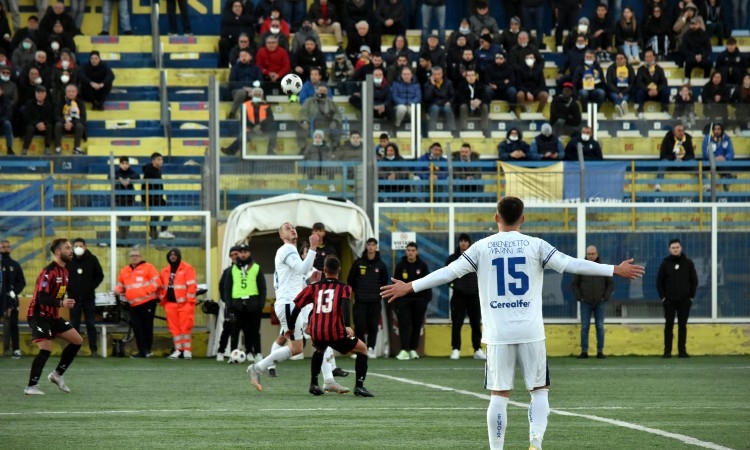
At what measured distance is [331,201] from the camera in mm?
22891

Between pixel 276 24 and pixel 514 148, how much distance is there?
6.22m

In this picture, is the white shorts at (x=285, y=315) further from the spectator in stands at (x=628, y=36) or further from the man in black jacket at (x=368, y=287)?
the spectator in stands at (x=628, y=36)

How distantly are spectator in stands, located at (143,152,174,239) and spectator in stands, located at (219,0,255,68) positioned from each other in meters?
Result: 5.73

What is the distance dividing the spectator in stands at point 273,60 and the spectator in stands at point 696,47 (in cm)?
867

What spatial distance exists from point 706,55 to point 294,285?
51.2 feet

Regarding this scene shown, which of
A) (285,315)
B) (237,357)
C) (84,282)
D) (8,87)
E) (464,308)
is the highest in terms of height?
(8,87)

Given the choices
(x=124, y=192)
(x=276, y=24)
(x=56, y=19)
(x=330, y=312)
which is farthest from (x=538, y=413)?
(x=56, y=19)

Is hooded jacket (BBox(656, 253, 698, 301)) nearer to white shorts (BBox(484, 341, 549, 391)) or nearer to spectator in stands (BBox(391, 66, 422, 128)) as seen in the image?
spectator in stands (BBox(391, 66, 422, 128))

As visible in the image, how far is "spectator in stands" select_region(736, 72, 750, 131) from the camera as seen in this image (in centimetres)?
2620

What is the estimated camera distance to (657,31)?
31.0 m

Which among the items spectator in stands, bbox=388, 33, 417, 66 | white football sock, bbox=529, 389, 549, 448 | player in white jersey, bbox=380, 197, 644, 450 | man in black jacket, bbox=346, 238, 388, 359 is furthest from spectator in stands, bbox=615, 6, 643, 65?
white football sock, bbox=529, 389, 549, 448

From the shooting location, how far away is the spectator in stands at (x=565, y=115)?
2662cm

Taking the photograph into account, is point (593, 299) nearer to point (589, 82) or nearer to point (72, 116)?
point (589, 82)

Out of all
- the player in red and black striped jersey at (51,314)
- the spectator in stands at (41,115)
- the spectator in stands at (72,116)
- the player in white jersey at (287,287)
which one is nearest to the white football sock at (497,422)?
the player in white jersey at (287,287)
